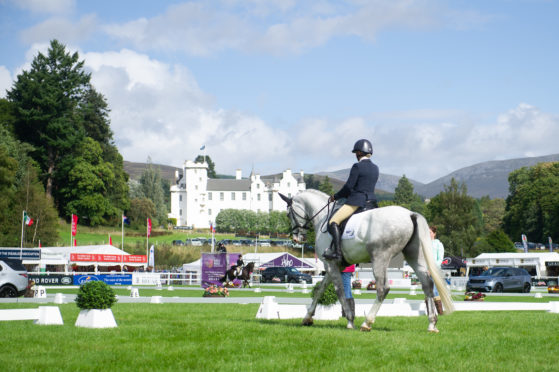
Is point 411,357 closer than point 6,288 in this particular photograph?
Yes

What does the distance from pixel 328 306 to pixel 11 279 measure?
1725 centimetres

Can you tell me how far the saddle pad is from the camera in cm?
1137

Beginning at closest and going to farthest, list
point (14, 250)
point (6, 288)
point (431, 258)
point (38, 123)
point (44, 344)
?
point (44, 344) → point (431, 258) → point (6, 288) → point (14, 250) → point (38, 123)

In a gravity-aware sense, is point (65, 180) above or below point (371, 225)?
above

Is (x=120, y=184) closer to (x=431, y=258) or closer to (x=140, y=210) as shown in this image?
(x=140, y=210)

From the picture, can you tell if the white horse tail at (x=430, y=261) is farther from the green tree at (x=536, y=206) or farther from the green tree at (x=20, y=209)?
the green tree at (x=536, y=206)

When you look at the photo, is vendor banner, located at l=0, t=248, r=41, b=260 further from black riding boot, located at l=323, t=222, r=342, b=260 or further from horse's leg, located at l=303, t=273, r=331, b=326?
black riding boot, located at l=323, t=222, r=342, b=260

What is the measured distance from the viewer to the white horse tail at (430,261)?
11.0 metres

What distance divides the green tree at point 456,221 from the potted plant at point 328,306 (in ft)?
235

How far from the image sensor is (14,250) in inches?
1748

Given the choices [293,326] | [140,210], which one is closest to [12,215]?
[140,210]

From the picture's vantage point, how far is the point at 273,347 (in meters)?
8.88

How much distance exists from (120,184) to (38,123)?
19.4m

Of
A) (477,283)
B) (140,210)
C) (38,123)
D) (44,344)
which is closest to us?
(44,344)
